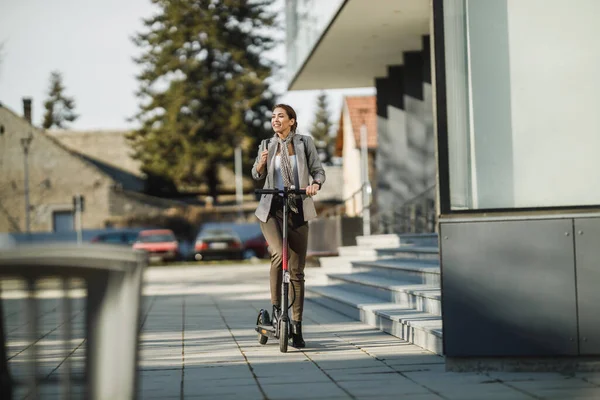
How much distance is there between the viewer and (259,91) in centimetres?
6294

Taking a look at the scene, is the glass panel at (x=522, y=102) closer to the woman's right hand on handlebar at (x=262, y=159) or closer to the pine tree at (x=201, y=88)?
the woman's right hand on handlebar at (x=262, y=159)

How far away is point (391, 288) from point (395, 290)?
21cm

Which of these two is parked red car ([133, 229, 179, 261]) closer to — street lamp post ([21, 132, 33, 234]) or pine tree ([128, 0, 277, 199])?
street lamp post ([21, 132, 33, 234])

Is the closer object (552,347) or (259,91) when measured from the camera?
(552,347)

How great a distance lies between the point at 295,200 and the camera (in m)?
8.38

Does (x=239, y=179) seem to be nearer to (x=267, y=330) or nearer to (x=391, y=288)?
(x=391, y=288)

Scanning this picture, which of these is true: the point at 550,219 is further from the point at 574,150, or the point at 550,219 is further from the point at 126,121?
the point at 126,121

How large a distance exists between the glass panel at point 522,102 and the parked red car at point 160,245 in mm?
31944

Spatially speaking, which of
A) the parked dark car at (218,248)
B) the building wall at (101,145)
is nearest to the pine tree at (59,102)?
the building wall at (101,145)

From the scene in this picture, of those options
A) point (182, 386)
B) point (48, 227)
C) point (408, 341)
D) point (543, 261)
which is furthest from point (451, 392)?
point (48, 227)

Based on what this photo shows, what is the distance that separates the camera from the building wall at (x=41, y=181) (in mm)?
58406

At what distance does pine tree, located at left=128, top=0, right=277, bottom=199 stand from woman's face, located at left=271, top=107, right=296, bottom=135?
5390cm

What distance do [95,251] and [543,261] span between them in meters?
3.81

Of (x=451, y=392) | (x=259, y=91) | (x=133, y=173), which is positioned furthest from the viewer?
(x=133, y=173)
